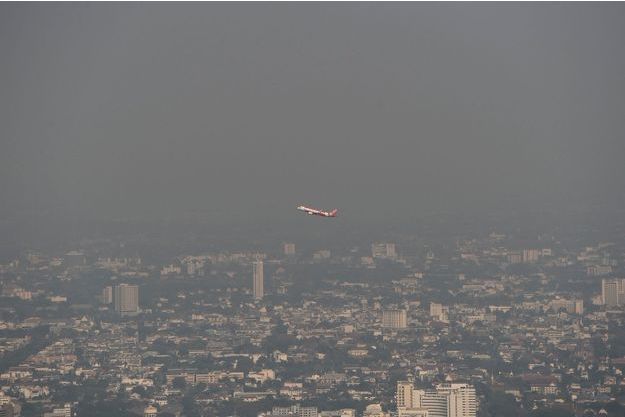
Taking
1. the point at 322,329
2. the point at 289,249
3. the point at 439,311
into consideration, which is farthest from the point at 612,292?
the point at 289,249

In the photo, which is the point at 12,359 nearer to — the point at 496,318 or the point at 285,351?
the point at 285,351

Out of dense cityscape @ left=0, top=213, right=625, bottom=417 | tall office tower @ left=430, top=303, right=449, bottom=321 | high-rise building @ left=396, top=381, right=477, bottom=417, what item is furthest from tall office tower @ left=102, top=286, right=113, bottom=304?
high-rise building @ left=396, top=381, right=477, bottom=417


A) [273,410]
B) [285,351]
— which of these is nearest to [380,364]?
[285,351]

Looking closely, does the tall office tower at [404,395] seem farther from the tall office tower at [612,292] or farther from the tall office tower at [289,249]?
the tall office tower at [289,249]

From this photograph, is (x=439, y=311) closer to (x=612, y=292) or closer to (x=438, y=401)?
(x=612, y=292)

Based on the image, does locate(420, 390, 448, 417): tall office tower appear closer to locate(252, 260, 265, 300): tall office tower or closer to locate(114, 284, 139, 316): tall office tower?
locate(114, 284, 139, 316): tall office tower

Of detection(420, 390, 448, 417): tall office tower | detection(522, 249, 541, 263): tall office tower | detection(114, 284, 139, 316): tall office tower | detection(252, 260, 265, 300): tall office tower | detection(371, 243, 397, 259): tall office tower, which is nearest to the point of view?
detection(420, 390, 448, 417): tall office tower

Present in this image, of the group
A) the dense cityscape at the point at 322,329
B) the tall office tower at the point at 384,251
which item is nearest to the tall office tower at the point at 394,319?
the dense cityscape at the point at 322,329
